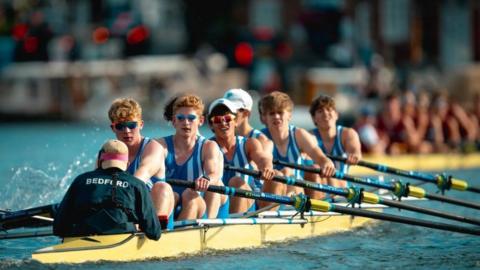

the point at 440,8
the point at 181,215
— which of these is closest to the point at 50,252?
the point at 181,215

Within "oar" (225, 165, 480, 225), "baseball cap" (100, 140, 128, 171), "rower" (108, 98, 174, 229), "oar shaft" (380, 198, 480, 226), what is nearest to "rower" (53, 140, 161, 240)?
"baseball cap" (100, 140, 128, 171)

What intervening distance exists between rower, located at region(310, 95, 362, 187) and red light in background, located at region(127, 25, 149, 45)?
20.9 metres

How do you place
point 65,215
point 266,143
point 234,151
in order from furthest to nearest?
point 266,143 → point 234,151 → point 65,215

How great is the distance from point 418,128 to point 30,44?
54.0 feet

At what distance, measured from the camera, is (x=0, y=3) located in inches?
1353

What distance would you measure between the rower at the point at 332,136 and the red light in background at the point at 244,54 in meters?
18.5

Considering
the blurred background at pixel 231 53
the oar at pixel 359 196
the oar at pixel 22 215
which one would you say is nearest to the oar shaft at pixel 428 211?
the oar at pixel 359 196

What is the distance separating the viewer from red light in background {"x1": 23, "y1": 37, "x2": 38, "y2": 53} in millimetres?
32344

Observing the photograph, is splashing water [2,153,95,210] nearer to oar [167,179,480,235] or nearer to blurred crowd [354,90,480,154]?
oar [167,179,480,235]

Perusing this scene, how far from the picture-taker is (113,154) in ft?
29.0

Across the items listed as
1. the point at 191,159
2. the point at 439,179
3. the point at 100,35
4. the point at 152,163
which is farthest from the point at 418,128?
the point at 100,35

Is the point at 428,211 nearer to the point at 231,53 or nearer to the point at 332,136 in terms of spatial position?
the point at 332,136

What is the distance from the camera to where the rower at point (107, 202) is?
8.86 m

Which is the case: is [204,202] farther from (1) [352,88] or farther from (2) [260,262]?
(1) [352,88]
